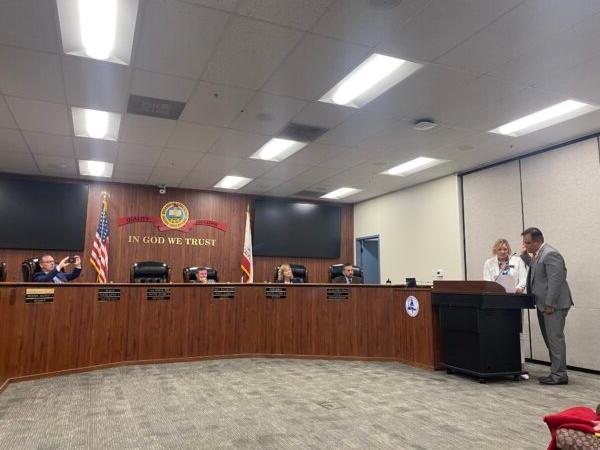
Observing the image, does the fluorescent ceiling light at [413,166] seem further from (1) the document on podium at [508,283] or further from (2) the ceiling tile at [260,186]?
(1) the document on podium at [508,283]

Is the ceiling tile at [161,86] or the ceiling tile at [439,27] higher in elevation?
the ceiling tile at [439,27]

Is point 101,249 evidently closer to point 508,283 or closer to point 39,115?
point 39,115

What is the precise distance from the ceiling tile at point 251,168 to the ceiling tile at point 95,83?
2.61 meters

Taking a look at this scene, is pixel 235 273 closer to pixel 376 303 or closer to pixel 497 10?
pixel 376 303

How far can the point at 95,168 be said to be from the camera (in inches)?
309

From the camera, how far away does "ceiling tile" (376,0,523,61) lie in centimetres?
315

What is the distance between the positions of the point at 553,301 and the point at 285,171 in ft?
15.8

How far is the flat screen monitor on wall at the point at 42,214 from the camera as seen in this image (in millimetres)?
7984

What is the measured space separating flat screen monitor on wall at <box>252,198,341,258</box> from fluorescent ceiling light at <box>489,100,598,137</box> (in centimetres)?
530

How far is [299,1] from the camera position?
10.2 ft

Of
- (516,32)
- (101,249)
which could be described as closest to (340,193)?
(101,249)

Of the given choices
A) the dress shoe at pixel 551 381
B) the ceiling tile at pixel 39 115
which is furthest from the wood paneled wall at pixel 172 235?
the dress shoe at pixel 551 381

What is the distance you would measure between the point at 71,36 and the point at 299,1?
2018 millimetres

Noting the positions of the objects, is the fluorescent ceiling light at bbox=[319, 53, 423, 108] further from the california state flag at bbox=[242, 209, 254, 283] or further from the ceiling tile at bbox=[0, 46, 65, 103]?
the california state flag at bbox=[242, 209, 254, 283]
